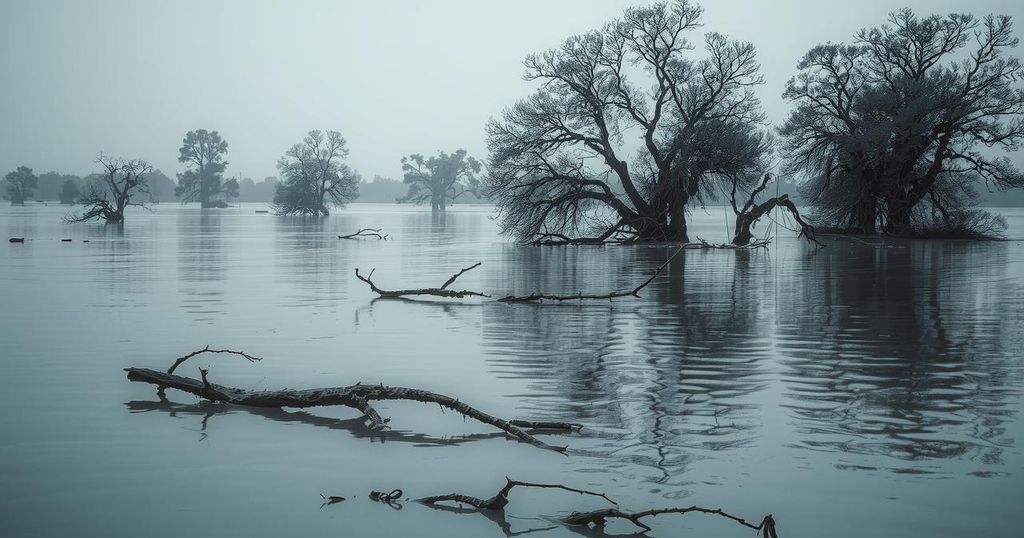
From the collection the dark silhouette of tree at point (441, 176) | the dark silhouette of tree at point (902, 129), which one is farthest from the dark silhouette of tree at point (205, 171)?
the dark silhouette of tree at point (902, 129)

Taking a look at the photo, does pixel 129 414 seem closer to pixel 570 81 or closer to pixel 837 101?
pixel 570 81

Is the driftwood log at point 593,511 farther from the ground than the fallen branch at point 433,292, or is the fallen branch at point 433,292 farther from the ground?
the fallen branch at point 433,292

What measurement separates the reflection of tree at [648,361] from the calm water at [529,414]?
0.04 meters

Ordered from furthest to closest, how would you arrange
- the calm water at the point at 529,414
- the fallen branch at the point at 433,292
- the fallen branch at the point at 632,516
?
the fallen branch at the point at 433,292 → the calm water at the point at 529,414 → the fallen branch at the point at 632,516

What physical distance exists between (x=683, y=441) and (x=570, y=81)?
122 ft

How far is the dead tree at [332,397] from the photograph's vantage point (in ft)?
22.9

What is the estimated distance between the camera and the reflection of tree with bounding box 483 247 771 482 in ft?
23.5

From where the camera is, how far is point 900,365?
1030cm

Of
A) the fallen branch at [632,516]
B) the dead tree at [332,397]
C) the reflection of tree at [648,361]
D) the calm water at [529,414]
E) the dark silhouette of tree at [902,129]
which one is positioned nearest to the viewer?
the fallen branch at [632,516]

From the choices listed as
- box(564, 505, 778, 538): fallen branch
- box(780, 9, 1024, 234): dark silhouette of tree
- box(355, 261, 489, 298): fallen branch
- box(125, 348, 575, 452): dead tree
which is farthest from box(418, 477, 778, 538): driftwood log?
Result: box(780, 9, 1024, 234): dark silhouette of tree

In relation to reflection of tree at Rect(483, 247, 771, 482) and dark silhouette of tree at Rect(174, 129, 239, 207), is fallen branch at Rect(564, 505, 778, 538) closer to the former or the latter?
reflection of tree at Rect(483, 247, 771, 482)

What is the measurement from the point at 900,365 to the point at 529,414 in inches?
185

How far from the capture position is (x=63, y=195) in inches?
6594

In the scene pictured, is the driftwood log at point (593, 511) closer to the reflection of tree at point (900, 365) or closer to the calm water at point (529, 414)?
the calm water at point (529, 414)
